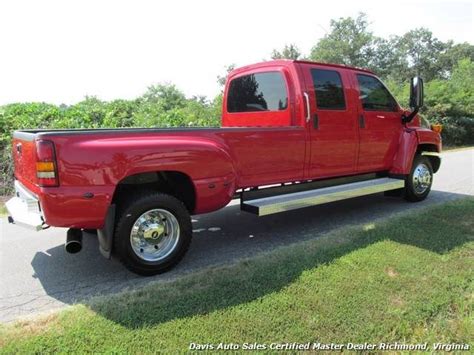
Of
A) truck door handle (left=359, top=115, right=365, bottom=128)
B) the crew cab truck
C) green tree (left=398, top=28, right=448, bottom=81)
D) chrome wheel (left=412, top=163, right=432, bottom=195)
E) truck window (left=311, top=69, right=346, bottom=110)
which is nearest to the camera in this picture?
the crew cab truck

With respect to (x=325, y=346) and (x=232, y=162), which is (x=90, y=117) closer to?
(x=232, y=162)

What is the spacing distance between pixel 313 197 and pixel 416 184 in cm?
267

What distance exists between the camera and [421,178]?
6.95 meters

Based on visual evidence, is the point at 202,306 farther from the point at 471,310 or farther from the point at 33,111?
the point at 33,111

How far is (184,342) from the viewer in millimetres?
2891

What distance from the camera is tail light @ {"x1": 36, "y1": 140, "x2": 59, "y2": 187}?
11.2ft

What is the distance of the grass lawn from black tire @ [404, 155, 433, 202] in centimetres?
237

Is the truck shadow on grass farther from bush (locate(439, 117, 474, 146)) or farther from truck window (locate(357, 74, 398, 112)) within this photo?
bush (locate(439, 117, 474, 146))

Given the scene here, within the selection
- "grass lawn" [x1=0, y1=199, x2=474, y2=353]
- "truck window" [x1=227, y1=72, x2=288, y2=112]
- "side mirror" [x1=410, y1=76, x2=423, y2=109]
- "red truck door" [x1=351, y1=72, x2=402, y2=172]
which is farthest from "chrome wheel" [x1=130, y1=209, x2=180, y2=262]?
"side mirror" [x1=410, y1=76, x2=423, y2=109]

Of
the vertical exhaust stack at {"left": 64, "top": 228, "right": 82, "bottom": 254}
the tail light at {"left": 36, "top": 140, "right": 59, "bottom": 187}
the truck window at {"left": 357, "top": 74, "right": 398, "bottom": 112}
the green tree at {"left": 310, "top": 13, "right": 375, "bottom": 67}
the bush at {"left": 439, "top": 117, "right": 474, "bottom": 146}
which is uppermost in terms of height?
the green tree at {"left": 310, "top": 13, "right": 375, "bottom": 67}

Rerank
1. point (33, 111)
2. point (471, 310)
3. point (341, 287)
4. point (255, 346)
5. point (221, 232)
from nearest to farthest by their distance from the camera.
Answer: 1. point (255, 346)
2. point (471, 310)
3. point (341, 287)
4. point (221, 232)
5. point (33, 111)

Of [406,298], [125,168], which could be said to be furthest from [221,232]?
[406,298]

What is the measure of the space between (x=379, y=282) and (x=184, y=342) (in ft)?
6.15

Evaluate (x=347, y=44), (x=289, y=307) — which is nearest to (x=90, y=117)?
(x=289, y=307)
